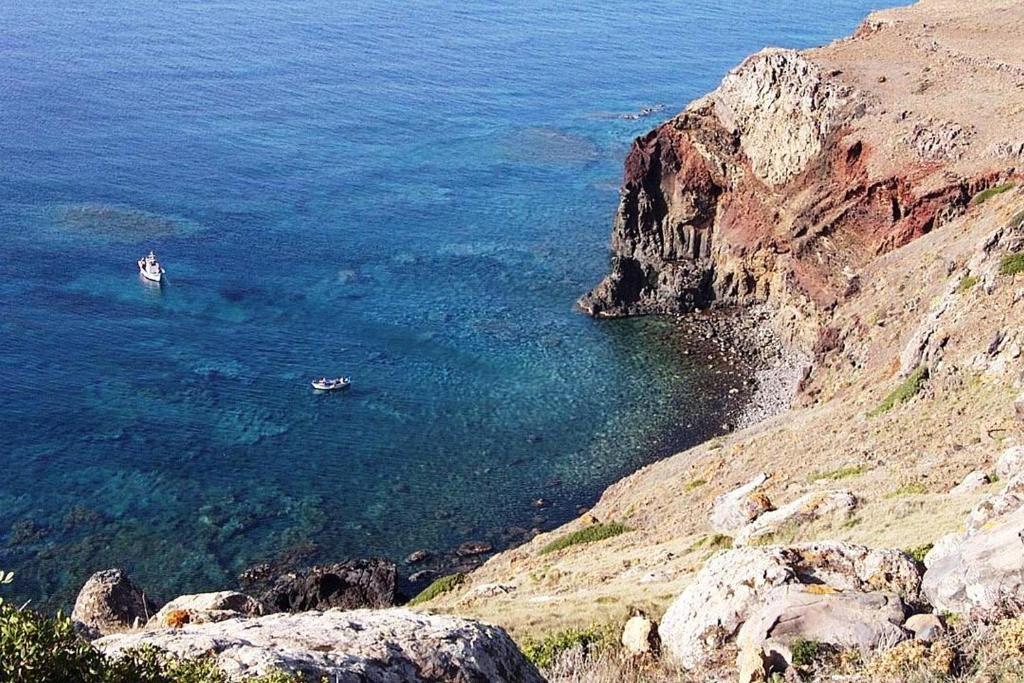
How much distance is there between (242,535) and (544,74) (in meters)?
114

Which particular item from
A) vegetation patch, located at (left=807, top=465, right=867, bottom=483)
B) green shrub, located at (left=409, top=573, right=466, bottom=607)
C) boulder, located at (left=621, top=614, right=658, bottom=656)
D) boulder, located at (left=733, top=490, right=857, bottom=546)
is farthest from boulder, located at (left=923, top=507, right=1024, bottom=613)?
green shrub, located at (left=409, top=573, right=466, bottom=607)

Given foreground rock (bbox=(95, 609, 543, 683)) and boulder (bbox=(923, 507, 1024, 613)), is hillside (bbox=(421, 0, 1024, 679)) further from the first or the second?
foreground rock (bbox=(95, 609, 543, 683))

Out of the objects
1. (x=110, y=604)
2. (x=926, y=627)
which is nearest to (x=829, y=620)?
(x=926, y=627)

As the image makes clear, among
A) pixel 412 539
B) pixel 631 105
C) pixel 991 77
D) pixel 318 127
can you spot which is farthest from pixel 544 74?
pixel 412 539

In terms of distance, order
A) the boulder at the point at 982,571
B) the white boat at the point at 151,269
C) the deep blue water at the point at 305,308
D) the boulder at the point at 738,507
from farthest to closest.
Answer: the white boat at the point at 151,269
the deep blue water at the point at 305,308
the boulder at the point at 738,507
the boulder at the point at 982,571

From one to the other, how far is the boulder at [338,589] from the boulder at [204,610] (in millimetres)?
15662

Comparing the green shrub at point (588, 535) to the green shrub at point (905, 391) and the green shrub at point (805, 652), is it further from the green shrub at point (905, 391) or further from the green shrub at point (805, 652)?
the green shrub at point (805, 652)

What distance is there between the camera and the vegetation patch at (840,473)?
3964cm

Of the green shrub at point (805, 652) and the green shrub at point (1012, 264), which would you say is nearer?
the green shrub at point (805, 652)

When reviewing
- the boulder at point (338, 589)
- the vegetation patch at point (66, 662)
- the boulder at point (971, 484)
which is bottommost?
the boulder at point (338, 589)

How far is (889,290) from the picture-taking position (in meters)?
63.3

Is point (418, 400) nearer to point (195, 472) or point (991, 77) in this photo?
point (195, 472)

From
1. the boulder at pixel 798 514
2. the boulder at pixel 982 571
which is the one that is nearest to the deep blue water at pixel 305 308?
the boulder at pixel 798 514

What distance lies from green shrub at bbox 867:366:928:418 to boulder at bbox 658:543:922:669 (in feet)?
86.3
